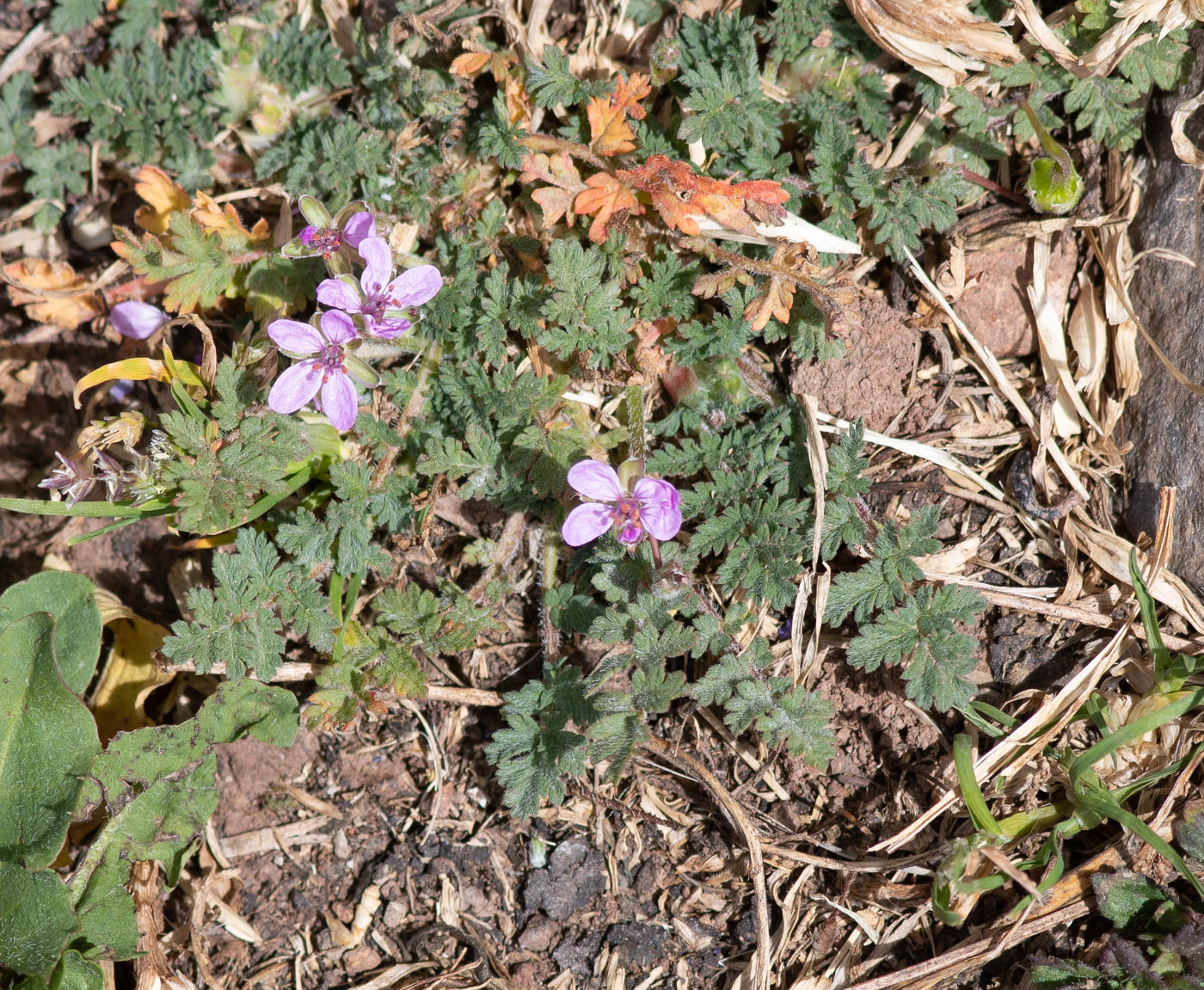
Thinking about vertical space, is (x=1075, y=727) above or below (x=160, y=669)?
above

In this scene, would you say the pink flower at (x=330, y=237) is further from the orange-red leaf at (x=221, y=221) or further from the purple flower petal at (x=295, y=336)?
the orange-red leaf at (x=221, y=221)

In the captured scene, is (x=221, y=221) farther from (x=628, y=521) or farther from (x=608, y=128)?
(x=628, y=521)

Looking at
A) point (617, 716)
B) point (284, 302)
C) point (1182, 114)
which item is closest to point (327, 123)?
point (284, 302)

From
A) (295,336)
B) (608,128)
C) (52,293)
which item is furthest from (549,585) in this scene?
(52,293)

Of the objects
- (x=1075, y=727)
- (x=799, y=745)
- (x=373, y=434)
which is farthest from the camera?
(x=373, y=434)

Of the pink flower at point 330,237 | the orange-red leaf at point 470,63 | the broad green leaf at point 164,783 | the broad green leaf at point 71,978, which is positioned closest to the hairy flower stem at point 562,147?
the orange-red leaf at point 470,63

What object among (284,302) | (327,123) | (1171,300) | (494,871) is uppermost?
(327,123)

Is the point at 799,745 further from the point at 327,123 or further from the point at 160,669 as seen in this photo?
the point at 327,123

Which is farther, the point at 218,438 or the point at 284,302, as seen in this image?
the point at 284,302
